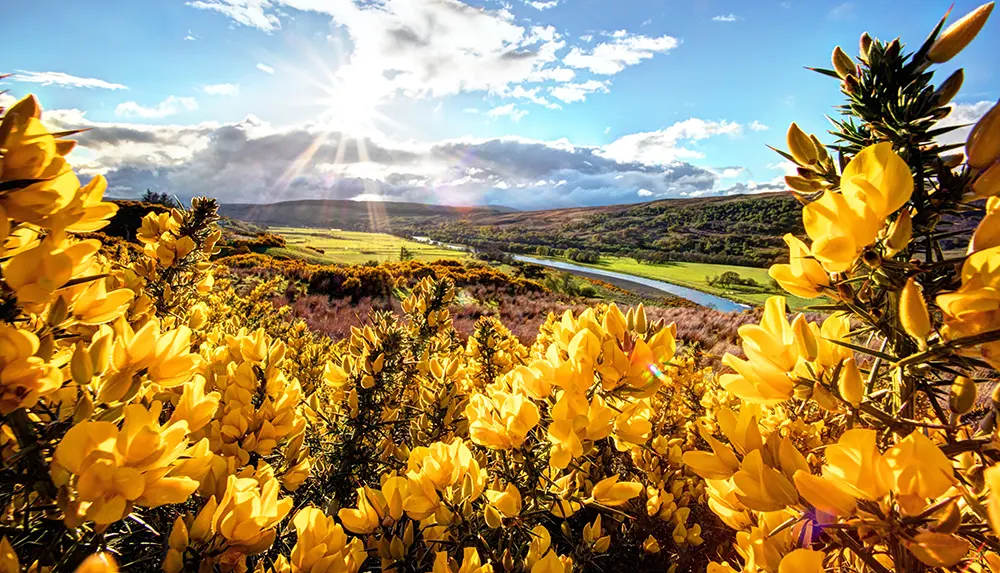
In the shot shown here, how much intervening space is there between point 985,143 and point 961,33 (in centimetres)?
28

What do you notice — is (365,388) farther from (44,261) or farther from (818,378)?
(818,378)

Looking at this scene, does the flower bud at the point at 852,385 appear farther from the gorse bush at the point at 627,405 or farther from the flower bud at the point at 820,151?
the flower bud at the point at 820,151

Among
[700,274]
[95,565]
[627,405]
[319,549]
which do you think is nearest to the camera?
[95,565]

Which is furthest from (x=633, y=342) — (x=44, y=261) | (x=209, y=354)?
(x=209, y=354)

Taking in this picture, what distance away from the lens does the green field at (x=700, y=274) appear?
71.4 ft

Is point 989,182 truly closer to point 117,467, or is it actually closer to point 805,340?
point 805,340

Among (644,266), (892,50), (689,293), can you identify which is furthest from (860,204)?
(644,266)

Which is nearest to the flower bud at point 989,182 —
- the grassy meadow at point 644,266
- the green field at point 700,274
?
the grassy meadow at point 644,266

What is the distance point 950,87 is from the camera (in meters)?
0.77

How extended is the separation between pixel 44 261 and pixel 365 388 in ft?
4.23

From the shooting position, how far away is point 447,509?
110cm

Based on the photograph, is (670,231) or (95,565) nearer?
(95,565)

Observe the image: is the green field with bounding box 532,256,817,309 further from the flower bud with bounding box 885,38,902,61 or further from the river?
the flower bud with bounding box 885,38,902,61

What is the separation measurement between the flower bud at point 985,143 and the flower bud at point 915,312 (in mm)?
263
